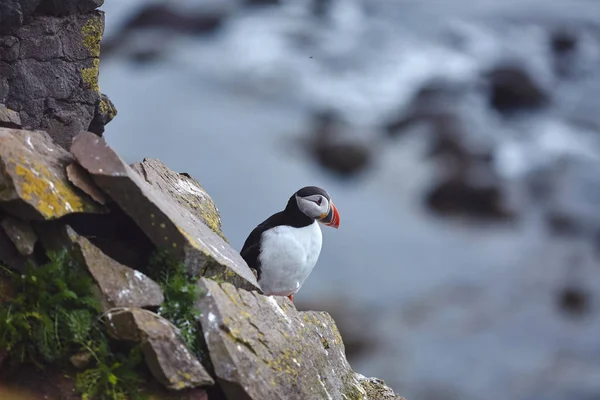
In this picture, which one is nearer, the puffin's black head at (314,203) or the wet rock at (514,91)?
the puffin's black head at (314,203)

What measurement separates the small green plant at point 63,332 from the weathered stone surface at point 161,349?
0.33 feet

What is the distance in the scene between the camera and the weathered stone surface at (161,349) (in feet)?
18.0

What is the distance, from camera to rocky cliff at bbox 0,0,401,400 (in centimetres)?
557

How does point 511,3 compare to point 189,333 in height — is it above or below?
above

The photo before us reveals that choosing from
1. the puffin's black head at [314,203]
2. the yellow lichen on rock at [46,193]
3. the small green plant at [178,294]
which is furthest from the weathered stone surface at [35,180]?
the puffin's black head at [314,203]

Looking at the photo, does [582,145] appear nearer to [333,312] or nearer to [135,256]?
[333,312]

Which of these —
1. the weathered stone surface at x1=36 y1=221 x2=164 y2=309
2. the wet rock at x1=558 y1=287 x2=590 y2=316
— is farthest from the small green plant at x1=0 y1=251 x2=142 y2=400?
the wet rock at x1=558 y1=287 x2=590 y2=316

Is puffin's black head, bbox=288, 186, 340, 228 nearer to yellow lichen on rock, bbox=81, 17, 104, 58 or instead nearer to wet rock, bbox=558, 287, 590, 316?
yellow lichen on rock, bbox=81, 17, 104, 58

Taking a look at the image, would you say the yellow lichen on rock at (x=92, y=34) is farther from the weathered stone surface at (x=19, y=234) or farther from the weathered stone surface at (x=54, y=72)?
the weathered stone surface at (x=19, y=234)

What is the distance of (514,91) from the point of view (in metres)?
37.5

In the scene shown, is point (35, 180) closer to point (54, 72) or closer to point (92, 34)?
point (54, 72)

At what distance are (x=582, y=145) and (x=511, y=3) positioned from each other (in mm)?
8868

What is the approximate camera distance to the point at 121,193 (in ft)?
19.7

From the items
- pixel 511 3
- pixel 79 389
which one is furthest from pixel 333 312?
pixel 79 389
